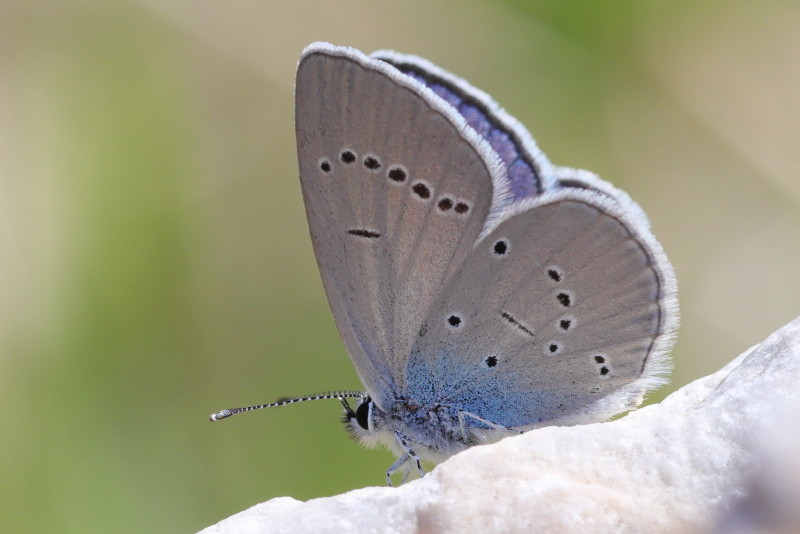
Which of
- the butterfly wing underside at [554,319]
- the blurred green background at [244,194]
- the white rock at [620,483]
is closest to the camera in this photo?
the white rock at [620,483]

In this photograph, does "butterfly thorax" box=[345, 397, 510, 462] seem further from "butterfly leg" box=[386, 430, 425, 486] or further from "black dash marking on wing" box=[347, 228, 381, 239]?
"black dash marking on wing" box=[347, 228, 381, 239]

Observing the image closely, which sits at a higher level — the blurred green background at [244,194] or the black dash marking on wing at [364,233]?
the blurred green background at [244,194]

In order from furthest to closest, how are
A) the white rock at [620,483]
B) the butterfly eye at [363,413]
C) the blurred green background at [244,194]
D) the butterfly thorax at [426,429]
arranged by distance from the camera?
the blurred green background at [244,194] < the butterfly eye at [363,413] < the butterfly thorax at [426,429] < the white rock at [620,483]

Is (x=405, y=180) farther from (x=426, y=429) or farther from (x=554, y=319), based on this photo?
(x=426, y=429)

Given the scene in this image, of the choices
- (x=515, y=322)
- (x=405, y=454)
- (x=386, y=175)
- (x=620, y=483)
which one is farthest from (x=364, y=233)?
(x=620, y=483)

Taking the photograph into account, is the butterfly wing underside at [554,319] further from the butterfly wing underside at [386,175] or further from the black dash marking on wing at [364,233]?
the black dash marking on wing at [364,233]

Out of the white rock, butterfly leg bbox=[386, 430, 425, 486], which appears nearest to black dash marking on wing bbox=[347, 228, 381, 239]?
butterfly leg bbox=[386, 430, 425, 486]

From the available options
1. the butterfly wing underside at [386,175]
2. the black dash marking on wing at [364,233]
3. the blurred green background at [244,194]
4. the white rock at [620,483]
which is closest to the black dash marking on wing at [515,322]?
the butterfly wing underside at [386,175]

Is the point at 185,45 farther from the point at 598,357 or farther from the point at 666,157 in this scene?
the point at 598,357

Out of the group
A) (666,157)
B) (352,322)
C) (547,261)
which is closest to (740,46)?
(666,157)

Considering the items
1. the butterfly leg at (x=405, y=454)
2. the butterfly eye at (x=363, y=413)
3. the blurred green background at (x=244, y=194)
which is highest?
the blurred green background at (x=244, y=194)
